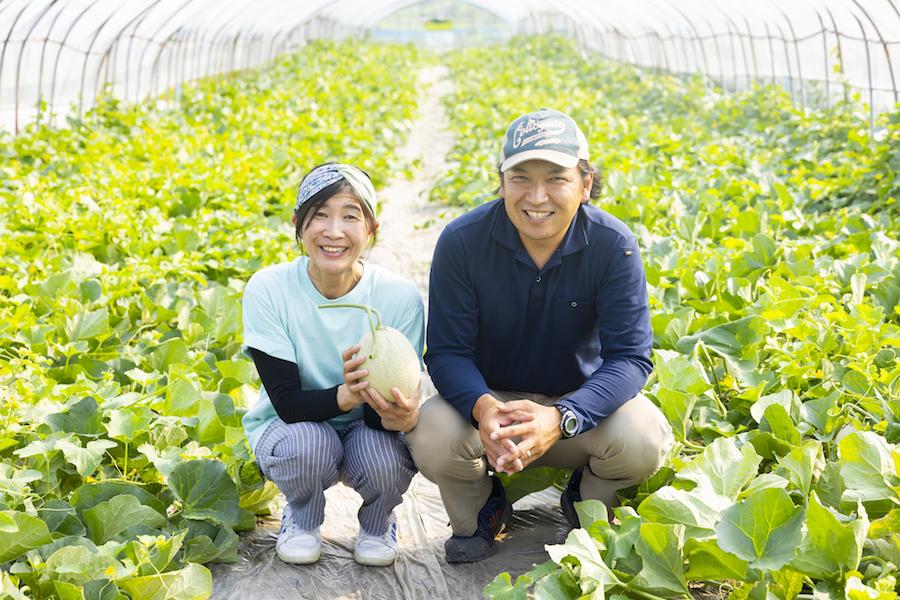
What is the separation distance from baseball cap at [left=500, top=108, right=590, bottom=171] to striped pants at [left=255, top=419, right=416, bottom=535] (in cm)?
83

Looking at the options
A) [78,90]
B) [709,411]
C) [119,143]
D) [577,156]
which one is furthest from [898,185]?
[78,90]

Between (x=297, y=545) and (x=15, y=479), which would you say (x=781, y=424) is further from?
(x=15, y=479)

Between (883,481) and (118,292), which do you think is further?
(118,292)

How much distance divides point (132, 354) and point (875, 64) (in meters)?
7.64

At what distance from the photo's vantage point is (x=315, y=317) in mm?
2734

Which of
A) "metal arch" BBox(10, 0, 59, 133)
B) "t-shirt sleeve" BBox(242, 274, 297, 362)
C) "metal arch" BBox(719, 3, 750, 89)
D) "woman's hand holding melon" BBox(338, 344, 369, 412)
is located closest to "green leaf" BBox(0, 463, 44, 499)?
"t-shirt sleeve" BBox(242, 274, 297, 362)

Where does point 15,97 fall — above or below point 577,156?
below

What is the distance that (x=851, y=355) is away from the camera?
11.0ft

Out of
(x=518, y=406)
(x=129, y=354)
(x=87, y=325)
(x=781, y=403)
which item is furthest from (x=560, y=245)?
(x=87, y=325)

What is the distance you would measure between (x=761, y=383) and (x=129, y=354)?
7.34ft

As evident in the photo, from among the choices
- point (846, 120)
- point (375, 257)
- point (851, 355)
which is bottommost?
point (375, 257)

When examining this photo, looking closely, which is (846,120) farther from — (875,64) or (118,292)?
(118,292)

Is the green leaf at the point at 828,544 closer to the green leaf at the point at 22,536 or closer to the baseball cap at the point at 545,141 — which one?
the baseball cap at the point at 545,141

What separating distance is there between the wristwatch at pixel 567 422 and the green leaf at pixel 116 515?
3.44 ft
